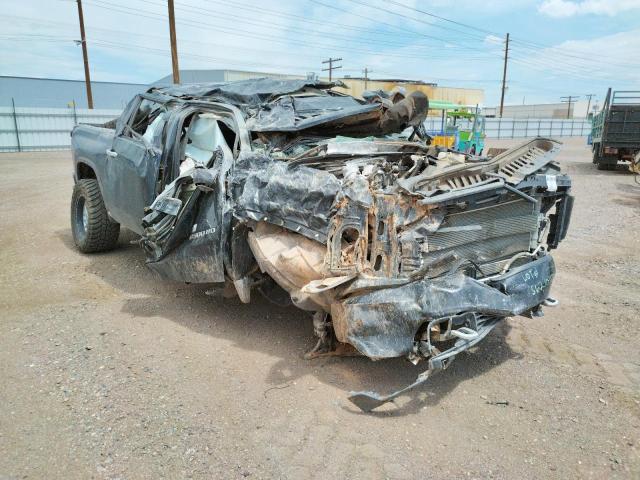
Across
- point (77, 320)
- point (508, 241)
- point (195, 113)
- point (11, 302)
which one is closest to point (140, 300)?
point (77, 320)

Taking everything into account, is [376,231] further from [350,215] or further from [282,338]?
[282,338]

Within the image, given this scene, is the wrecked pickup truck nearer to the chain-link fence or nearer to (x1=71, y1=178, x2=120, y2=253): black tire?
(x1=71, y1=178, x2=120, y2=253): black tire

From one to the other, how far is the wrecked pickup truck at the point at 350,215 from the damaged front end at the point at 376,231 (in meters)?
0.01

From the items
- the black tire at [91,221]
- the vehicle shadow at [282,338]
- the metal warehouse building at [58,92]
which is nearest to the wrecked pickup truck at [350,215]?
the vehicle shadow at [282,338]

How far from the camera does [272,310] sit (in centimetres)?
462

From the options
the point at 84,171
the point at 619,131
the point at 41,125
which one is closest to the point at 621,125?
the point at 619,131

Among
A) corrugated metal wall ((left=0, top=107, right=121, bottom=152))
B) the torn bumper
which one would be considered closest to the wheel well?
the torn bumper

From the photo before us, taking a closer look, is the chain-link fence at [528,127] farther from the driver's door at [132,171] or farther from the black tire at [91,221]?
the driver's door at [132,171]

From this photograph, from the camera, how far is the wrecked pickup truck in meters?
3.00

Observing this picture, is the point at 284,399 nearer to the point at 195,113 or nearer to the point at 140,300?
the point at 140,300

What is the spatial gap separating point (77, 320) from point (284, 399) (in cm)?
216

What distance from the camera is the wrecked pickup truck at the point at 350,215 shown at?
300 centimetres

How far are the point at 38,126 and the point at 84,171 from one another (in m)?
21.5

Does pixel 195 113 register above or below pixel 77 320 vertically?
above
